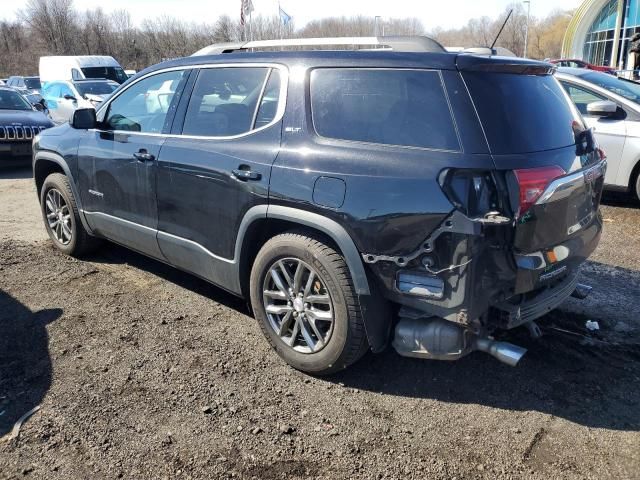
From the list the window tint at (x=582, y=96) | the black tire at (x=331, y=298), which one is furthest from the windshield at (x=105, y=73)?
the black tire at (x=331, y=298)

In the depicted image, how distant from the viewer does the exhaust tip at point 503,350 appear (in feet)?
9.86

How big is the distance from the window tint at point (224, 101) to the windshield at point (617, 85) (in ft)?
18.2

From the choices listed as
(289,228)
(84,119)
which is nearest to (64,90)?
(84,119)

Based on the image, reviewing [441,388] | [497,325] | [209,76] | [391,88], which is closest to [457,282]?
[497,325]

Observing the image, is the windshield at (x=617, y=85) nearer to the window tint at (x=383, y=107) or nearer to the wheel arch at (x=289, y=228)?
the window tint at (x=383, y=107)

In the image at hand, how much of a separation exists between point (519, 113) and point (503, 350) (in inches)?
49.4

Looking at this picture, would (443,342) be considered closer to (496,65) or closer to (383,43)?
(496,65)

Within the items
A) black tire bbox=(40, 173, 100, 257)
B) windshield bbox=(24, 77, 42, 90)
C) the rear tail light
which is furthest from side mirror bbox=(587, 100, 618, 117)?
windshield bbox=(24, 77, 42, 90)

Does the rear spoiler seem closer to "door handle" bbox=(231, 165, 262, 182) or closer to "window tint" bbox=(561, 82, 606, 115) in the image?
"door handle" bbox=(231, 165, 262, 182)

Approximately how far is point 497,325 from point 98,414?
7.28 ft

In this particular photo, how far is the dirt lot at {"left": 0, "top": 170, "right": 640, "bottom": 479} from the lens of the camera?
2760mm

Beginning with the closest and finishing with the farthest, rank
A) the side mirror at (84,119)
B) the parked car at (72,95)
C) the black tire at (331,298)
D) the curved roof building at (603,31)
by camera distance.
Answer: the black tire at (331,298) < the side mirror at (84,119) < the parked car at (72,95) < the curved roof building at (603,31)

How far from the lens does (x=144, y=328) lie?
412 cm

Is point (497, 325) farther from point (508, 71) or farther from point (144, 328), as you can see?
point (144, 328)
